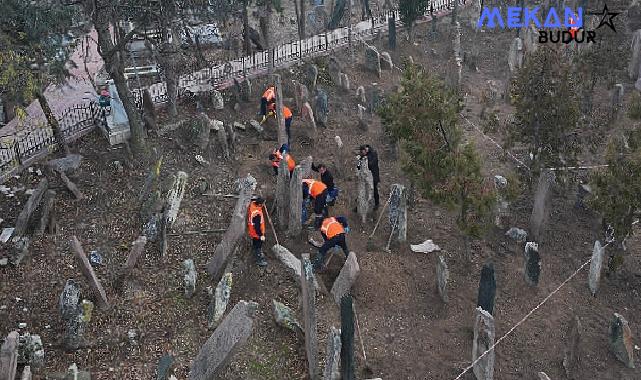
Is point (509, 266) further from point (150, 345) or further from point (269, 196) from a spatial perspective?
point (150, 345)

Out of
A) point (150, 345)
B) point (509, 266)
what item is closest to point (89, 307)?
point (150, 345)

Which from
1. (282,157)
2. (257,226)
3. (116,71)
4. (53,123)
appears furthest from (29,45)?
(257,226)

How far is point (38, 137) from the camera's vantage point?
1580 centimetres

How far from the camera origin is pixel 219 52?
23.4 meters

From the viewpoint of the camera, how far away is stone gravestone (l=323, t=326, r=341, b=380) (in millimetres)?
8742

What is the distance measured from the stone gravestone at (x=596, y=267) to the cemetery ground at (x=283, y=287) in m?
0.19

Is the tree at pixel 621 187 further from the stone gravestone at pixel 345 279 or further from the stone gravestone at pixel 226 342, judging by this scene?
the stone gravestone at pixel 226 342

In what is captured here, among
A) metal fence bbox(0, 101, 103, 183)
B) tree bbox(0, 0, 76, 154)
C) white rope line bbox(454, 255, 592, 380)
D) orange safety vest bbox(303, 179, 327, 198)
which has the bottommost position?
white rope line bbox(454, 255, 592, 380)

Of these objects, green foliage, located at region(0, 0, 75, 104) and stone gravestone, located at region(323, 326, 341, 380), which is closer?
stone gravestone, located at region(323, 326, 341, 380)

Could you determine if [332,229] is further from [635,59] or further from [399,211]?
[635,59]

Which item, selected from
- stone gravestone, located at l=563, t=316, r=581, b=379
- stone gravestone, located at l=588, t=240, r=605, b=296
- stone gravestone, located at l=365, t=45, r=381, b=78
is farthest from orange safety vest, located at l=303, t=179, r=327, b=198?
stone gravestone, located at l=365, t=45, r=381, b=78

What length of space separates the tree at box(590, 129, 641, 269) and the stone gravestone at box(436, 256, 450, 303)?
111 inches

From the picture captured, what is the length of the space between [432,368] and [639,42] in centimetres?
1430

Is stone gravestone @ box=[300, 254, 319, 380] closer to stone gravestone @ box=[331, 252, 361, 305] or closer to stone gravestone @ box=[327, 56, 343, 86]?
stone gravestone @ box=[331, 252, 361, 305]
